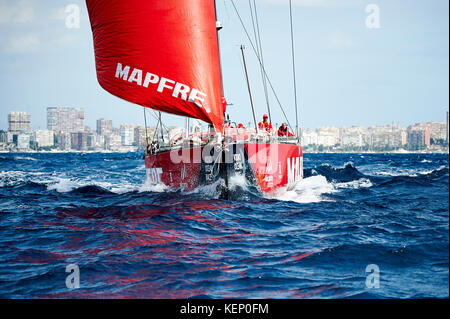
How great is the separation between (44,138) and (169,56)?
162644 millimetres

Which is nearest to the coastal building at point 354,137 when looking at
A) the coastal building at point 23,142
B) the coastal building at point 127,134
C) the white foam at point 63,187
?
the coastal building at point 127,134

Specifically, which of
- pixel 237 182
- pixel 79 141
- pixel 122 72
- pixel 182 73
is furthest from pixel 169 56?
pixel 79 141

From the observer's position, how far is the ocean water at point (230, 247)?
4.29 meters

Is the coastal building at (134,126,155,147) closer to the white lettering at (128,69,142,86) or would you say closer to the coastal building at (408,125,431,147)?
the white lettering at (128,69,142,86)

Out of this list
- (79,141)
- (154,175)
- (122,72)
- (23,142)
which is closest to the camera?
(122,72)

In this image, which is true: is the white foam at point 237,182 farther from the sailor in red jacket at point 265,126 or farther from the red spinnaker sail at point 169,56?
the sailor in red jacket at point 265,126

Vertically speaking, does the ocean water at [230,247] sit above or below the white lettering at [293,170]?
below

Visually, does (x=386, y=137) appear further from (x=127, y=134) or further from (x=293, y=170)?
(x=293, y=170)

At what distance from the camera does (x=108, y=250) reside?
5.75m

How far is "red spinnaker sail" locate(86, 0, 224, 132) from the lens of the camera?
896 cm

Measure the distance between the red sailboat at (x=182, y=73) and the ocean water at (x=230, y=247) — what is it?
1.92 ft

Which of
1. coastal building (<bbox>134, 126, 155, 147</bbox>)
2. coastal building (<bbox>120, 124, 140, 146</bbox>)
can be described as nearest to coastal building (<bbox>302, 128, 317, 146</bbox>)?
coastal building (<bbox>120, 124, 140, 146</bbox>)

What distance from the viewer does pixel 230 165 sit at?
9406 mm
